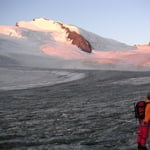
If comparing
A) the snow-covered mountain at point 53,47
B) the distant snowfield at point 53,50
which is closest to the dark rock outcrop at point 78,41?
the snow-covered mountain at point 53,47

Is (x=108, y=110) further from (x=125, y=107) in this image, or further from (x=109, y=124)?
(x=109, y=124)

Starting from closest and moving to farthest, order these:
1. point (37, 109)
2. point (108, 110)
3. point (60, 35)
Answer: point (108, 110)
point (37, 109)
point (60, 35)

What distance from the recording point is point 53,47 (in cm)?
8488

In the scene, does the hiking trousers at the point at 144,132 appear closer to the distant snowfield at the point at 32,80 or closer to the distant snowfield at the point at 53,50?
the distant snowfield at the point at 32,80

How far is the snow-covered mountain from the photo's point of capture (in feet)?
188

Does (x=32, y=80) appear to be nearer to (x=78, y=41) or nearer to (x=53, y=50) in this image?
(x=53, y=50)

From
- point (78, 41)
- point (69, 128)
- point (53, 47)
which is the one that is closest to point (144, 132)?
point (69, 128)

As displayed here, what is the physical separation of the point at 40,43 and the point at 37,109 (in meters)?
78.6

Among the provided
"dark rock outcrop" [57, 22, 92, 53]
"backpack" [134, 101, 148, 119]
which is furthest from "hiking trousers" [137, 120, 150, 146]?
"dark rock outcrop" [57, 22, 92, 53]

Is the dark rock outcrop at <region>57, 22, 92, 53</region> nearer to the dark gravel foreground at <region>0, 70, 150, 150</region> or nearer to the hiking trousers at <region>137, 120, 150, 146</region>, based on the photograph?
the dark gravel foreground at <region>0, 70, 150, 150</region>

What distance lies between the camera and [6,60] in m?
56.4

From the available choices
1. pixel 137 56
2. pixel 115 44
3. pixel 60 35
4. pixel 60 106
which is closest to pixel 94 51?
pixel 60 35

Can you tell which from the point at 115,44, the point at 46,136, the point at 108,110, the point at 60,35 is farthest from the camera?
the point at 115,44

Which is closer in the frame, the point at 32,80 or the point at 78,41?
the point at 32,80
